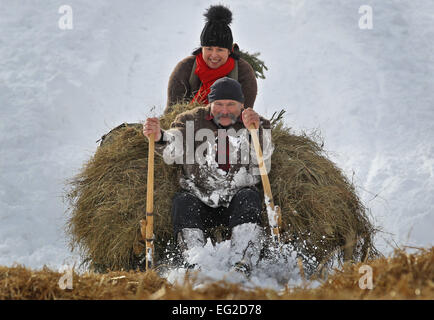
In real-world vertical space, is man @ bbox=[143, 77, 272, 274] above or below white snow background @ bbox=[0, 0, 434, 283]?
below

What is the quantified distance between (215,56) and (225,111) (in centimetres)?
83

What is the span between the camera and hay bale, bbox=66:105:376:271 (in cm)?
302

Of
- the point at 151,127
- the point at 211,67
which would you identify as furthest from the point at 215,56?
the point at 151,127

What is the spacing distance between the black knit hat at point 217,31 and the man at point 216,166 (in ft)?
2.55

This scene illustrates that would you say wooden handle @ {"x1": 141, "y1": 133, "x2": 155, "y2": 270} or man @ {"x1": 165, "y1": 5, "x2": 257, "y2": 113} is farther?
man @ {"x1": 165, "y1": 5, "x2": 257, "y2": 113}

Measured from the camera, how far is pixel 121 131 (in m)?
3.42

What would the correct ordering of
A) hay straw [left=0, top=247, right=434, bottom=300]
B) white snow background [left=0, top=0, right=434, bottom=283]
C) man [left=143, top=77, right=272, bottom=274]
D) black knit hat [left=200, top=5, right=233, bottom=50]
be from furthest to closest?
1. white snow background [left=0, top=0, right=434, bottom=283]
2. black knit hat [left=200, top=5, right=233, bottom=50]
3. man [left=143, top=77, right=272, bottom=274]
4. hay straw [left=0, top=247, right=434, bottom=300]

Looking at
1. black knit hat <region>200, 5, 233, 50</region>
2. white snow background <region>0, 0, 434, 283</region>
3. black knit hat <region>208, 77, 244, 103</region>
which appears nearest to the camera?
black knit hat <region>208, 77, 244, 103</region>

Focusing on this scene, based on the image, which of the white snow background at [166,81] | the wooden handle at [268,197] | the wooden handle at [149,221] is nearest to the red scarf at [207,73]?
the wooden handle at [268,197]

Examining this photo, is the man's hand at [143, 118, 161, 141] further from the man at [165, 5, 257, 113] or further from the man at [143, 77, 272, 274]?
the man at [165, 5, 257, 113]

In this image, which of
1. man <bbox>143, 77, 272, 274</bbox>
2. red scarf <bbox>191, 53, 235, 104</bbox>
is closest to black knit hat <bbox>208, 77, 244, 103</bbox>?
man <bbox>143, 77, 272, 274</bbox>

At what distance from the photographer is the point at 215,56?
382 centimetres

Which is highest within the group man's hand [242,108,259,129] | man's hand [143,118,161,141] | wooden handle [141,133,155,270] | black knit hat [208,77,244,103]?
black knit hat [208,77,244,103]

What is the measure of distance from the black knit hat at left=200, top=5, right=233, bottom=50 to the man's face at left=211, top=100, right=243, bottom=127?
0.83 meters
